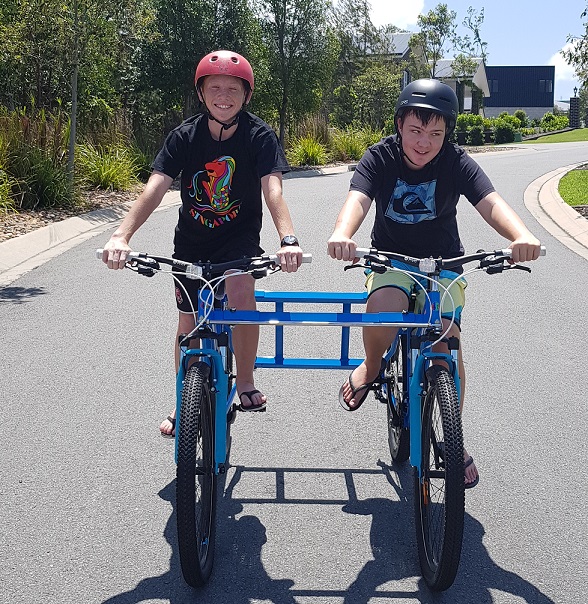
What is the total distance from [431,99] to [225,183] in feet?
3.39

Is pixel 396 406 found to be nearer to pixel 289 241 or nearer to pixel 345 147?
pixel 289 241

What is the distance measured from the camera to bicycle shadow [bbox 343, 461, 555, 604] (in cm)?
333

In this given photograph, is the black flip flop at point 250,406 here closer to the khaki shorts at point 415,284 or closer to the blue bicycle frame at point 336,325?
the blue bicycle frame at point 336,325

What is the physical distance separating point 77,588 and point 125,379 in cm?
272

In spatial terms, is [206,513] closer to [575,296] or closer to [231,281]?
[231,281]

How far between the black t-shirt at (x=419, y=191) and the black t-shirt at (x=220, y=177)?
0.43 m

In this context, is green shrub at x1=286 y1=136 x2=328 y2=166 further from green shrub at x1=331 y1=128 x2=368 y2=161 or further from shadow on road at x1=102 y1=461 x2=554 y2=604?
shadow on road at x1=102 y1=461 x2=554 y2=604

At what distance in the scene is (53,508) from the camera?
159 inches

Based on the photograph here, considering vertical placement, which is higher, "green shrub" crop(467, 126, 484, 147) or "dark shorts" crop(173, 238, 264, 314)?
"green shrub" crop(467, 126, 484, 147)

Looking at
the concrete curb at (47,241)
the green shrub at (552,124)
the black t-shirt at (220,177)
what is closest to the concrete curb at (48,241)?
the concrete curb at (47,241)

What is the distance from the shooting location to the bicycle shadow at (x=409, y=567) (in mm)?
3334

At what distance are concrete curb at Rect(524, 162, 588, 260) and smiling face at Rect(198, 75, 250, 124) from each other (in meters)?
8.16

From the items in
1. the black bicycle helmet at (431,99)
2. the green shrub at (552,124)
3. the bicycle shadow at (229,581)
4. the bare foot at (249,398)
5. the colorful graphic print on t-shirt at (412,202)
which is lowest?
the bicycle shadow at (229,581)

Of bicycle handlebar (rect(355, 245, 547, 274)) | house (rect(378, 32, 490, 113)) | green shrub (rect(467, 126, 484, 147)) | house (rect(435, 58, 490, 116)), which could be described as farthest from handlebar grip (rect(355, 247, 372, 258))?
house (rect(435, 58, 490, 116))
